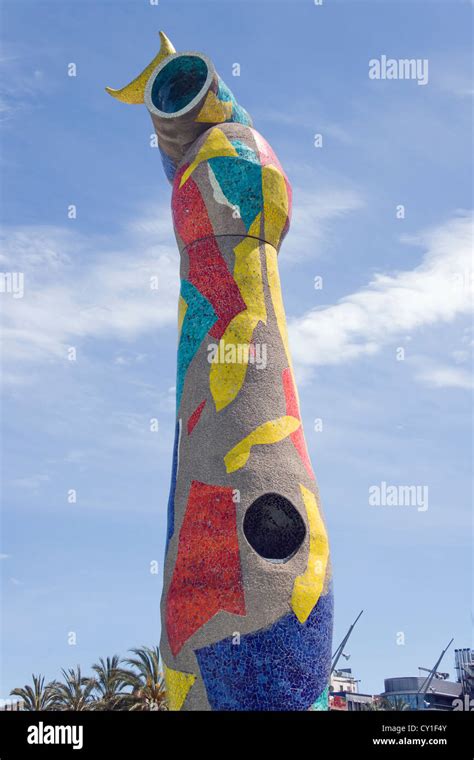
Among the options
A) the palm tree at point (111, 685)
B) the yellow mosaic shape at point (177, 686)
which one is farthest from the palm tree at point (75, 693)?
the yellow mosaic shape at point (177, 686)

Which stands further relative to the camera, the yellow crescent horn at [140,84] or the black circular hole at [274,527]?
the yellow crescent horn at [140,84]

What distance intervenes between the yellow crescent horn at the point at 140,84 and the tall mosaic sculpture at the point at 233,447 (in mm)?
577

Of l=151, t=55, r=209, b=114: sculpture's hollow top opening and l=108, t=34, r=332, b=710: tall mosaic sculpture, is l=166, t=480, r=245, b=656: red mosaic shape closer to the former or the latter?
l=108, t=34, r=332, b=710: tall mosaic sculpture

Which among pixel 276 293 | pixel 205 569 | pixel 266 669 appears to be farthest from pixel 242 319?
pixel 266 669

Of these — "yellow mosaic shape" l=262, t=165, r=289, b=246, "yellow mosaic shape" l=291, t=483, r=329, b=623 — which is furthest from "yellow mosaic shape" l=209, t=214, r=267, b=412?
"yellow mosaic shape" l=291, t=483, r=329, b=623

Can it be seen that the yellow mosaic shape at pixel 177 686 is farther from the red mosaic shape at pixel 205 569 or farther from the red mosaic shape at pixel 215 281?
the red mosaic shape at pixel 215 281

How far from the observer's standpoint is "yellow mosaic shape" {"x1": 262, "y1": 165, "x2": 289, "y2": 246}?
19.1 meters

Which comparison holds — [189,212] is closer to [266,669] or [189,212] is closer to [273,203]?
[273,203]

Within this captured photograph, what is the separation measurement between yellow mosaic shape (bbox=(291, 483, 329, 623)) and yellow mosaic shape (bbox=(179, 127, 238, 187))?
6.68 meters

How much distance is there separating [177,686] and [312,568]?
296cm

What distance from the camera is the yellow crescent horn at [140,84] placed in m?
21.1
